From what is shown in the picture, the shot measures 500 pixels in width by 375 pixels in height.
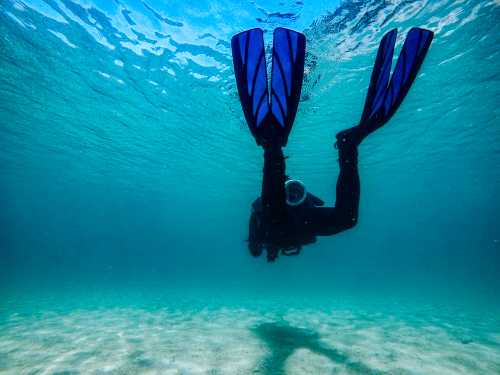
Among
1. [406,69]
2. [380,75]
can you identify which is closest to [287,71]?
[380,75]

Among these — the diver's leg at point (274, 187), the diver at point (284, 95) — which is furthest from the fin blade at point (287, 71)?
the diver's leg at point (274, 187)

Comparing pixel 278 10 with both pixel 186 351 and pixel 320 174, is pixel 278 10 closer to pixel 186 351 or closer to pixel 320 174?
pixel 186 351

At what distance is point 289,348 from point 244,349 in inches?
40.2

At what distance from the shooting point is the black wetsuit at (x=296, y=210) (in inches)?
151

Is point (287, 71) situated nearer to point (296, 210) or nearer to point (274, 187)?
point (274, 187)

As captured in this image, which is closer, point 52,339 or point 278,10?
point 52,339

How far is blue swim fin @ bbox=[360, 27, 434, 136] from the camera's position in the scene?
3904 mm

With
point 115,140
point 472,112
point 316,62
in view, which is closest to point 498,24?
point 316,62

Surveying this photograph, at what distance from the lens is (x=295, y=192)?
4.77m

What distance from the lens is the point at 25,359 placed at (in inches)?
240

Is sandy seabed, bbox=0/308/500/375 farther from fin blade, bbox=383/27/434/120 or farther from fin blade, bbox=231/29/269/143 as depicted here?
fin blade, bbox=383/27/434/120

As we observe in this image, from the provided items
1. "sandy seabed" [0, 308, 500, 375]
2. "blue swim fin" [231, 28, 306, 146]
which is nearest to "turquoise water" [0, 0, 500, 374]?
"sandy seabed" [0, 308, 500, 375]

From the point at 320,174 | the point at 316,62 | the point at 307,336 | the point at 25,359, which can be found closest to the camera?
the point at 25,359

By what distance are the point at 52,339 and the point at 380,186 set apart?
140 ft
